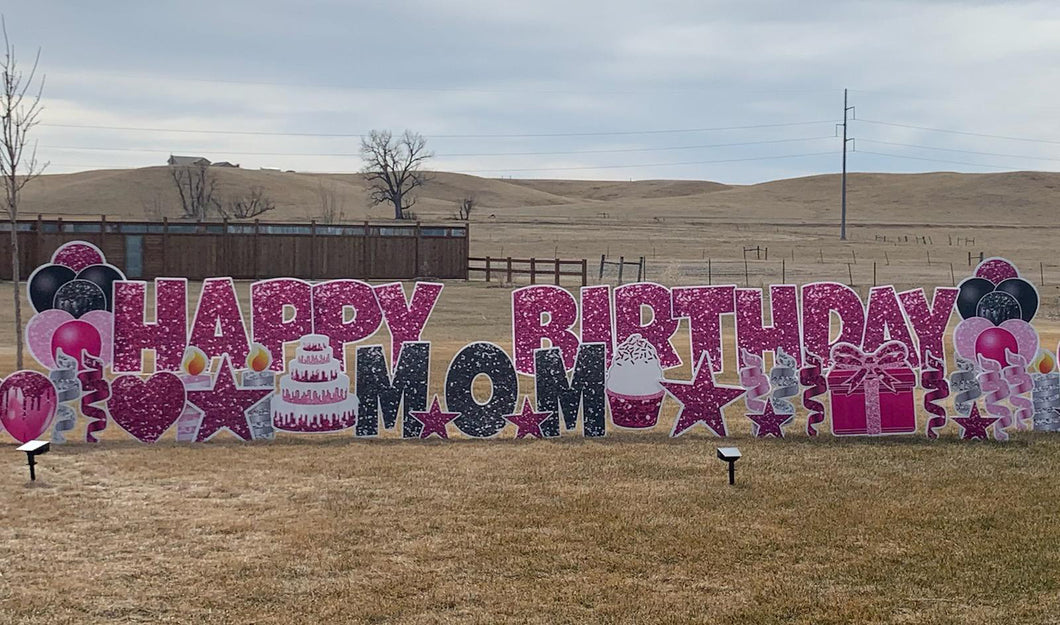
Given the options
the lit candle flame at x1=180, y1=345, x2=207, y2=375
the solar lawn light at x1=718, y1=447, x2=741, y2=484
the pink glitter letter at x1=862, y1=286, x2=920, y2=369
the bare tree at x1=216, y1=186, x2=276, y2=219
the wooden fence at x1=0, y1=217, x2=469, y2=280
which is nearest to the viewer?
the solar lawn light at x1=718, y1=447, x2=741, y2=484

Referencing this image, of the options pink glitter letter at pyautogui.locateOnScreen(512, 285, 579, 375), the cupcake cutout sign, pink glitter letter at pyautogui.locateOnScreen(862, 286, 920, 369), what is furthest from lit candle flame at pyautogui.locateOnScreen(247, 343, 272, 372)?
pink glitter letter at pyautogui.locateOnScreen(862, 286, 920, 369)

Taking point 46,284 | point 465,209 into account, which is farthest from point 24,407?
point 465,209

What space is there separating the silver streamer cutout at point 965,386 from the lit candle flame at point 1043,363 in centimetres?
70

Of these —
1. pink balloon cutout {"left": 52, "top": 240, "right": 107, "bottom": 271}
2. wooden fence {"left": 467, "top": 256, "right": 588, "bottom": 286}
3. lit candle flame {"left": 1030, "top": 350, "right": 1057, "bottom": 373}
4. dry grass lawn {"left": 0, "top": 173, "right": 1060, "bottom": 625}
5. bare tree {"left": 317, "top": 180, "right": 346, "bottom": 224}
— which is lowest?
dry grass lawn {"left": 0, "top": 173, "right": 1060, "bottom": 625}

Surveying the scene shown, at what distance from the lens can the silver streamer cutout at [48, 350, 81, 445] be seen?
1061 centimetres

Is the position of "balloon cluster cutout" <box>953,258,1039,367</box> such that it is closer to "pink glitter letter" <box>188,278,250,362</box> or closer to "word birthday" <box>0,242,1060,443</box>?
"word birthday" <box>0,242,1060,443</box>

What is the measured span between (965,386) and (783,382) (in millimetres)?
1900

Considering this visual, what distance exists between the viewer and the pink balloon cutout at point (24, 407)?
10.4 metres

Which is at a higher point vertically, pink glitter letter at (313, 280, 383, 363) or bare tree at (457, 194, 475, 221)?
bare tree at (457, 194, 475, 221)

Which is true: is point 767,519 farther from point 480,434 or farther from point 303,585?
point 480,434

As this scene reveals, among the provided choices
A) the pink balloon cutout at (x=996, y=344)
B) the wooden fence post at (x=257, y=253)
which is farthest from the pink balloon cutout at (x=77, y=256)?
the wooden fence post at (x=257, y=253)

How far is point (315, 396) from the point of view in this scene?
36.7 feet

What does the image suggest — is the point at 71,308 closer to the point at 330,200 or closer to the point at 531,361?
the point at 531,361

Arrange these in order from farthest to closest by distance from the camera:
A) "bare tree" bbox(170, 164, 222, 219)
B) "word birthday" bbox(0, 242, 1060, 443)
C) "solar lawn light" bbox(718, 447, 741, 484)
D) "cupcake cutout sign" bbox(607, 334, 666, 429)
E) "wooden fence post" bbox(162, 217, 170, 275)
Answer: "bare tree" bbox(170, 164, 222, 219) < "wooden fence post" bbox(162, 217, 170, 275) < "cupcake cutout sign" bbox(607, 334, 666, 429) < "word birthday" bbox(0, 242, 1060, 443) < "solar lawn light" bbox(718, 447, 741, 484)
